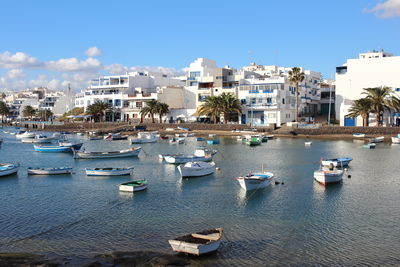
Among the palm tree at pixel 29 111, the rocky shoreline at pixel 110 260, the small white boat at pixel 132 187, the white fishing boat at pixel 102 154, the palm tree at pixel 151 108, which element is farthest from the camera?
the palm tree at pixel 29 111

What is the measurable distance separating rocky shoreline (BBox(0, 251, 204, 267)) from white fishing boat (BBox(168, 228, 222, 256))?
14.3 inches

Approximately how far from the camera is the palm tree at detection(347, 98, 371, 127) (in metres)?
85.7

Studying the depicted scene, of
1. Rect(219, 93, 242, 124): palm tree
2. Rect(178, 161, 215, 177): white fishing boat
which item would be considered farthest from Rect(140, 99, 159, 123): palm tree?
Rect(178, 161, 215, 177): white fishing boat

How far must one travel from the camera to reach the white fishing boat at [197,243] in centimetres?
1948

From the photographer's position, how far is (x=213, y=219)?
26.0 metres

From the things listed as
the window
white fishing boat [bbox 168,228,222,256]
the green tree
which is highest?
the window

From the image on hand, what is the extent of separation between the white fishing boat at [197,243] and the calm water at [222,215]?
0.46 meters

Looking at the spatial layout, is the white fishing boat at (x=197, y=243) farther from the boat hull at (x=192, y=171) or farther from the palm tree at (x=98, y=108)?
the palm tree at (x=98, y=108)

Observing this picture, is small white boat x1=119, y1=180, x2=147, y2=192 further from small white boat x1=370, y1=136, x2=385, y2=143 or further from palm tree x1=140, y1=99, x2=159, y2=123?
palm tree x1=140, y1=99, x2=159, y2=123

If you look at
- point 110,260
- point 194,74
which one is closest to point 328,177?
point 110,260

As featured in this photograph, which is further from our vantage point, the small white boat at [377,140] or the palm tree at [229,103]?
the palm tree at [229,103]

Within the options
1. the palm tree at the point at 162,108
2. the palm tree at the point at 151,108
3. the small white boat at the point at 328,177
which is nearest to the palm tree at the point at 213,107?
the palm tree at the point at 162,108

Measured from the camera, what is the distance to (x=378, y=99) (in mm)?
84125

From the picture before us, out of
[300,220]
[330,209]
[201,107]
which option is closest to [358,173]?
[330,209]
